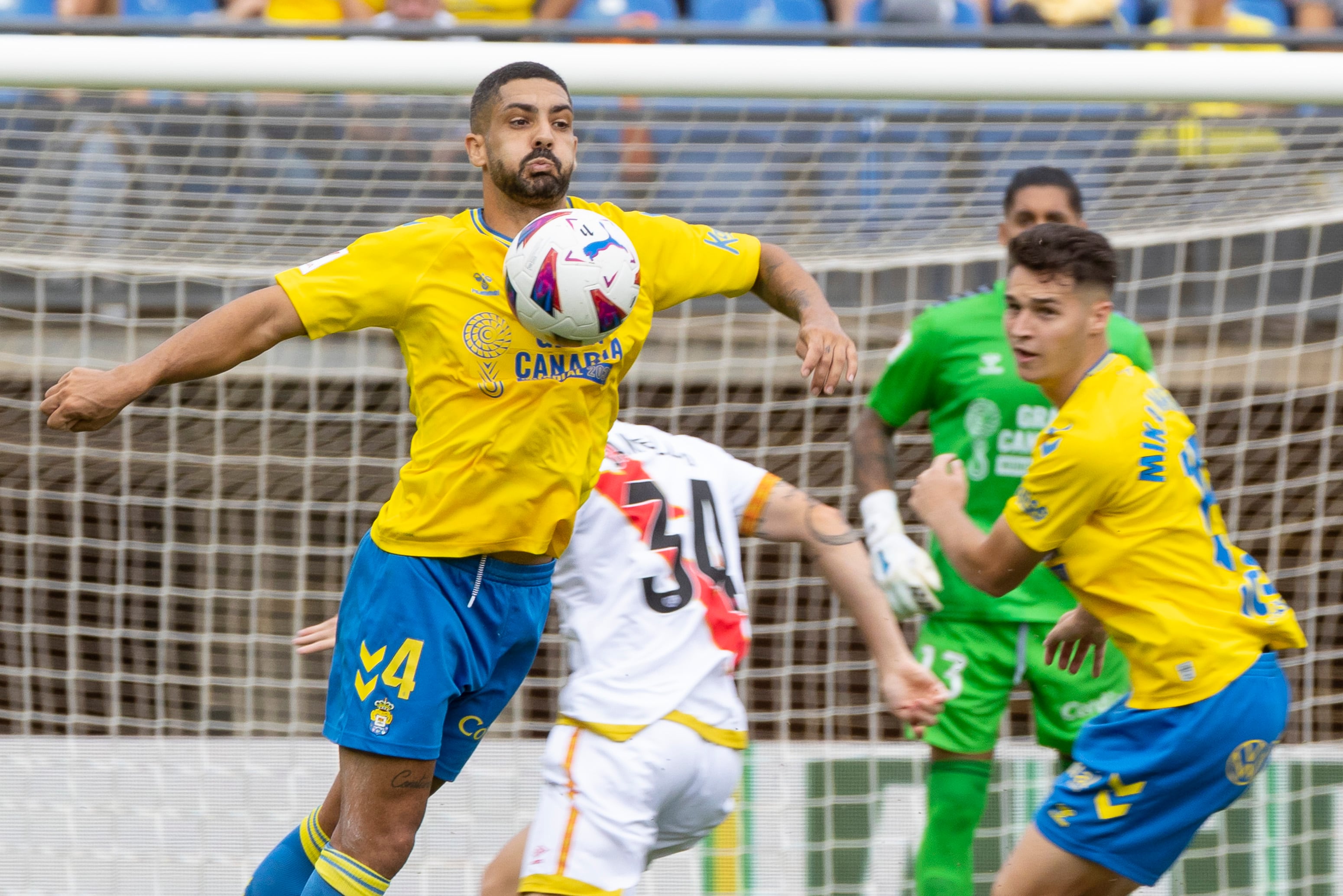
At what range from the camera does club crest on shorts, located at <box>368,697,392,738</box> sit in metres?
3.12

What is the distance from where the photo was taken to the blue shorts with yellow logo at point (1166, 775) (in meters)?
3.15

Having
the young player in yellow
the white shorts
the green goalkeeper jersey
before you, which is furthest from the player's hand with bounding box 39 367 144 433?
the green goalkeeper jersey

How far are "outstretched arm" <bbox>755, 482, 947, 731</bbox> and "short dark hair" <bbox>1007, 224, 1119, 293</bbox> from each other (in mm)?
768

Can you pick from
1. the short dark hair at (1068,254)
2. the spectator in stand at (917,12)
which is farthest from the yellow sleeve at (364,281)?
the spectator in stand at (917,12)

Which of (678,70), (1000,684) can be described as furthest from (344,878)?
(678,70)

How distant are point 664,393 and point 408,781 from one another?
11.9ft

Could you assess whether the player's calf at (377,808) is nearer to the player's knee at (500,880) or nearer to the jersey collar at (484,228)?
the player's knee at (500,880)

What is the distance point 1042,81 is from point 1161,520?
1816 mm

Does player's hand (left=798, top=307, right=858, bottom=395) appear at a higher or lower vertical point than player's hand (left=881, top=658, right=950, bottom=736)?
higher

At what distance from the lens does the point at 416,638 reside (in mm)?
3141

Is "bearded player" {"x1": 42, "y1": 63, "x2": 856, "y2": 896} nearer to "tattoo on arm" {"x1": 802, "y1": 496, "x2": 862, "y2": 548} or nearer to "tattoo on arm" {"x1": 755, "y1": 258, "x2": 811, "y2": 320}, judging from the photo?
"tattoo on arm" {"x1": 755, "y1": 258, "x2": 811, "y2": 320}

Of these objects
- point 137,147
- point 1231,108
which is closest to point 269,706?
point 137,147

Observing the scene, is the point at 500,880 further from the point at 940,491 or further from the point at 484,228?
the point at 484,228

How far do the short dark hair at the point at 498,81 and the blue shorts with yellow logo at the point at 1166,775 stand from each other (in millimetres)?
1973
